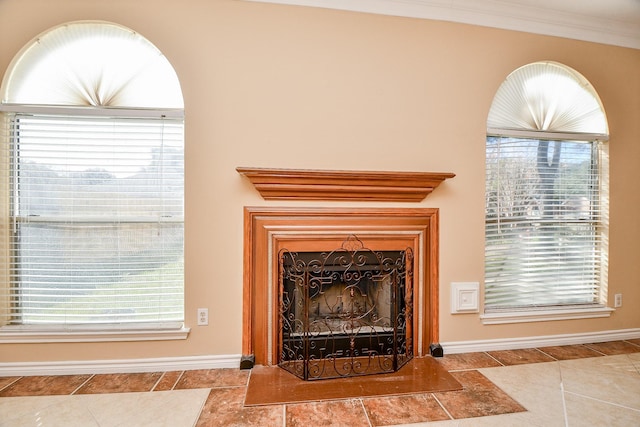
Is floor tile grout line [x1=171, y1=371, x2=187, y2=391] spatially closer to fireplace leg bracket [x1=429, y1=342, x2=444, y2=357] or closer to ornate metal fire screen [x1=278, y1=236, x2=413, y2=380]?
ornate metal fire screen [x1=278, y1=236, x2=413, y2=380]

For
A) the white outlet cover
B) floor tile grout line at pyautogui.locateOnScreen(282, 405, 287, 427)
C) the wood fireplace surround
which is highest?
the wood fireplace surround

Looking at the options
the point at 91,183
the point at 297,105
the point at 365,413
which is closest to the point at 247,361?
the point at 365,413

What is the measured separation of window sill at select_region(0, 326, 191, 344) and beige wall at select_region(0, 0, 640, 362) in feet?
0.19

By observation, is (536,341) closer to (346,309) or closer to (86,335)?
(346,309)

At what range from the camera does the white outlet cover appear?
223 centimetres

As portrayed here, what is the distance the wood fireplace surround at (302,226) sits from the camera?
1987mm

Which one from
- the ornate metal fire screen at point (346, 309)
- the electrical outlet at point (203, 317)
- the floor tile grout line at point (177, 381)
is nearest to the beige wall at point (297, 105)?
the electrical outlet at point (203, 317)

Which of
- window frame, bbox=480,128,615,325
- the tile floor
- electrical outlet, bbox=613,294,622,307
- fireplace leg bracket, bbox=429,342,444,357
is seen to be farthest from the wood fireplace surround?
electrical outlet, bbox=613,294,622,307

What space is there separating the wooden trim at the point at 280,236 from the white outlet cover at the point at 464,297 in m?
0.31

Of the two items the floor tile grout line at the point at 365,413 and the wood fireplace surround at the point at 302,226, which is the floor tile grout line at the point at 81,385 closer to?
the wood fireplace surround at the point at 302,226

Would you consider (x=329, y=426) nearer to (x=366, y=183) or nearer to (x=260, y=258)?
(x=260, y=258)

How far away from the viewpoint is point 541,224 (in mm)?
2408

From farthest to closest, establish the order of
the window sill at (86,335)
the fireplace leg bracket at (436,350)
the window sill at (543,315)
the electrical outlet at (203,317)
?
1. the window sill at (543,315)
2. the fireplace leg bracket at (436,350)
3. the electrical outlet at (203,317)
4. the window sill at (86,335)

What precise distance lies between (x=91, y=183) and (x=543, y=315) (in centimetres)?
354
